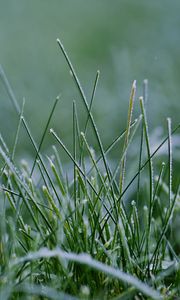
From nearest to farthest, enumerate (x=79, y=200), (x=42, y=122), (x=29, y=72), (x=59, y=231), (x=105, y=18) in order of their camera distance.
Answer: (x=59, y=231), (x=79, y=200), (x=42, y=122), (x=29, y=72), (x=105, y=18)

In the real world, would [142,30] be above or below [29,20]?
Answer: below

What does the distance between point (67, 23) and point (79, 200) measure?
2802mm

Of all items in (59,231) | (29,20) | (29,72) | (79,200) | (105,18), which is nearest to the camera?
(59,231)

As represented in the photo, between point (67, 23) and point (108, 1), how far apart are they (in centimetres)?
30

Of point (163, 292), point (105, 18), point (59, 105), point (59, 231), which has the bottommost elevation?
point (163, 292)

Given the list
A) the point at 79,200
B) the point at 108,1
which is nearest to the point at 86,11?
the point at 108,1

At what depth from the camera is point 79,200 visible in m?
1.07

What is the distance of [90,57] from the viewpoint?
3.25 meters

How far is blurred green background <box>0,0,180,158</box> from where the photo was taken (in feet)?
8.10

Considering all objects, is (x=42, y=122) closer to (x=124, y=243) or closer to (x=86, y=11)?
(x=86, y=11)

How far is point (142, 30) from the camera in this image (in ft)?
10.6

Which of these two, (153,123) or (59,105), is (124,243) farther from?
(59,105)

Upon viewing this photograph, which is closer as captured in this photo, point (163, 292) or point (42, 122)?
point (163, 292)

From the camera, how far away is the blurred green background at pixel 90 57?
2.47m
